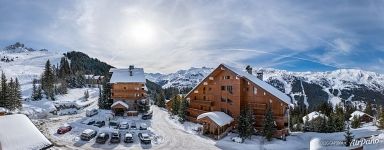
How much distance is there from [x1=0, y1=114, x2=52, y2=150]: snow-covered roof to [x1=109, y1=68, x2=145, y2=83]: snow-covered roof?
162ft

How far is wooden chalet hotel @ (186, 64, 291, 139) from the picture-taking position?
5803 centimetres

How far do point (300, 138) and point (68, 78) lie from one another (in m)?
126

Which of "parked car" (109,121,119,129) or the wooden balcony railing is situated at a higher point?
the wooden balcony railing

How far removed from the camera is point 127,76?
81.6m

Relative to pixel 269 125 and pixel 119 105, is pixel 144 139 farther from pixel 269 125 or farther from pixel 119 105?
pixel 119 105

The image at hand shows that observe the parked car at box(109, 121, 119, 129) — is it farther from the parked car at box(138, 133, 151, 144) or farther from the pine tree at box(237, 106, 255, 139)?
Answer: the pine tree at box(237, 106, 255, 139)

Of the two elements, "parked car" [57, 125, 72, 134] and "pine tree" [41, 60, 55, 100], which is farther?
"pine tree" [41, 60, 55, 100]

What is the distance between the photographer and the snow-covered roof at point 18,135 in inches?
1014

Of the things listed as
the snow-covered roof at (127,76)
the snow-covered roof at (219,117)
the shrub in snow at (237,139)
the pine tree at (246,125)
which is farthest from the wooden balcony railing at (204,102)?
the snow-covered roof at (127,76)

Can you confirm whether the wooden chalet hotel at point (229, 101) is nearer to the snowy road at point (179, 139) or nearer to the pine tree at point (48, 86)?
the snowy road at point (179, 139)

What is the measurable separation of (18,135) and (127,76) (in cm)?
5461

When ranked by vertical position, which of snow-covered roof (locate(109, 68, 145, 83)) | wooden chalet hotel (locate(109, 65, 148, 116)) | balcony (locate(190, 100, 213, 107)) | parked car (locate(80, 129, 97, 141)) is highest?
snow-covered roof (locate(109, 68, 145, 83))

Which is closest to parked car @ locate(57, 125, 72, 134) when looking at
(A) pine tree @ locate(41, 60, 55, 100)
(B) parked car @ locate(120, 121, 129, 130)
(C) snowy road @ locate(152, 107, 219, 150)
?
(B) parked car @ locate(120, 121, 129, 130)

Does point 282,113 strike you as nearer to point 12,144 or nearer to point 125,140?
point 125,140
